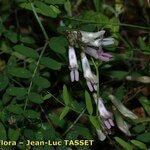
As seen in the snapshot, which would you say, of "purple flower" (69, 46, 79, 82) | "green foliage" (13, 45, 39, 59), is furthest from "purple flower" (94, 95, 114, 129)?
"green foliage" (13, 45, 39, 59)

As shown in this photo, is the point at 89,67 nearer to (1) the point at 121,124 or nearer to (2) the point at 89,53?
(2) the point at 89,53

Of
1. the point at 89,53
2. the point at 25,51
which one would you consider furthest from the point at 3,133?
the point at 89,53

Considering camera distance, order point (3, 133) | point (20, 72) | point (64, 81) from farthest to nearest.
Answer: point (64, 81) < point (20, 72) < point (3, 133)

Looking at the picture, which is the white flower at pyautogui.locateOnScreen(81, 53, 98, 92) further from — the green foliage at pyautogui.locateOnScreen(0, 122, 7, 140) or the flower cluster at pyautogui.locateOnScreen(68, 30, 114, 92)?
the green foliage at pyautogui.locateOnScreen(0, 122, 7, 140)

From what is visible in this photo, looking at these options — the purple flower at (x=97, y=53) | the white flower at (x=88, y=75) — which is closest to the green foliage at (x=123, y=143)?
the white flower at (x=88, y=75)

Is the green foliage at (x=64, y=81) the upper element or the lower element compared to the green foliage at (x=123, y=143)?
upper

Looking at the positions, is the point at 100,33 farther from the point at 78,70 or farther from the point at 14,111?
the point at 14,111

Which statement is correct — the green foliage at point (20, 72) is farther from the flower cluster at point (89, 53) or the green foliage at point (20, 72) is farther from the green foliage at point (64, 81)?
the flower cluster at point (89, 53)

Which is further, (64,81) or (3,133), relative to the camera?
(64,81)
